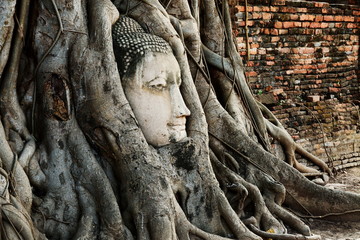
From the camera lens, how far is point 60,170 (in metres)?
4.72

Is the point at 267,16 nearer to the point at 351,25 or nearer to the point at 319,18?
the point at 319,18

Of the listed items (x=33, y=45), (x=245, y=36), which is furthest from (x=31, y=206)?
(x=245, y=36)

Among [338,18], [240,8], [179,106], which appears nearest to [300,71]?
[338,18]

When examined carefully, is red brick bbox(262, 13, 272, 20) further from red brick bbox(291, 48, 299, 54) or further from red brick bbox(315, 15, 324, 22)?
red brick bbox(315, 15, 324, 22)

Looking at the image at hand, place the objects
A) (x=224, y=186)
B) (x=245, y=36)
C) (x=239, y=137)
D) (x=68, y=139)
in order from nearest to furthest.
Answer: (x=68, y=139) < (x=224, y=186) < (x=239, y=137) < (x=245, y=36)

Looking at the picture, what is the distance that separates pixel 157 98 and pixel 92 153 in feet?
2.12

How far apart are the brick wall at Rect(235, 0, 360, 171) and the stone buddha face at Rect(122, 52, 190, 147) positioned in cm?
259

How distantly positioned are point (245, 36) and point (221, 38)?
99 cm

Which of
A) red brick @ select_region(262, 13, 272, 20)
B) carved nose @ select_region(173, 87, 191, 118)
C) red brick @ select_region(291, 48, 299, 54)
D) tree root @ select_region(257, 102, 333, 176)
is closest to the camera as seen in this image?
carved nose @ select_region(173, 87, 191, 118)

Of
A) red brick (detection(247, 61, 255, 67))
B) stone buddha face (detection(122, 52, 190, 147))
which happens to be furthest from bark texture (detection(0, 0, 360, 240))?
red brick (detection(247, 61, 255, 67))

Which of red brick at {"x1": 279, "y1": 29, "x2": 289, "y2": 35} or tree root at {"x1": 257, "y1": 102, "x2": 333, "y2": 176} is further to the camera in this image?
red brick at {"x1": 279, "y1": 29, "x2": 289, "y2": 35}

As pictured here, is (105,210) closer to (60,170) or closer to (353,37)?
(60,170)

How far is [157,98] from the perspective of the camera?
198 inches

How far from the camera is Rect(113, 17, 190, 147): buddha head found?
4.96 m
